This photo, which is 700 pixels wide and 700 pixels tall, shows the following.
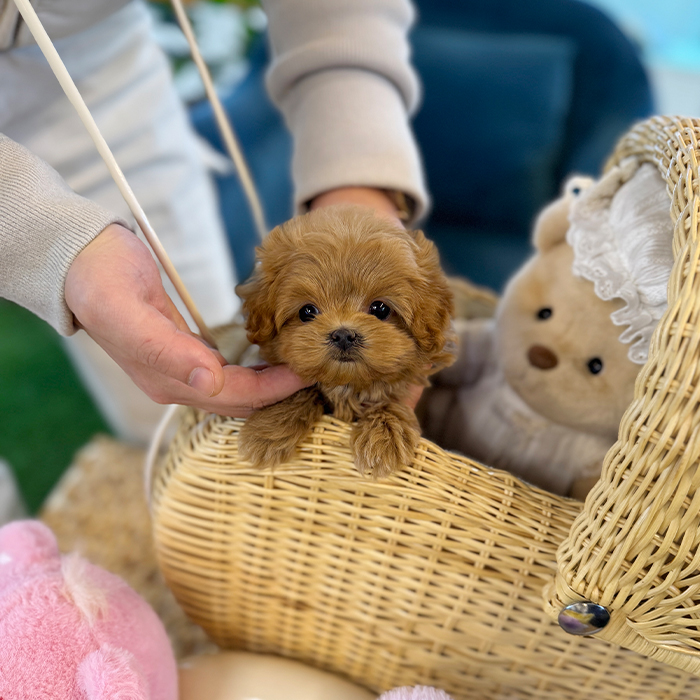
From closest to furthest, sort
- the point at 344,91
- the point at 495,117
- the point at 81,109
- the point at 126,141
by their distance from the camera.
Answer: the point at 81,109 < the point at 344,91 < the point at 126,141 < the point at 495,117

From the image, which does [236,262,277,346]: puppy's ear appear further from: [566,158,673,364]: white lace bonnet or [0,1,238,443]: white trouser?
[0,1,238,443]: white trouser

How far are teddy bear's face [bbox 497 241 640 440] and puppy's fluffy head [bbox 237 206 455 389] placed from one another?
0.85ft

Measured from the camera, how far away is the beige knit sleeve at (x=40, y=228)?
0.72 meters

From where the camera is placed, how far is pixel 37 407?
1.89m

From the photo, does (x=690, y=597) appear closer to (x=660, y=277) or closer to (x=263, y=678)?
(x=660, y=277)

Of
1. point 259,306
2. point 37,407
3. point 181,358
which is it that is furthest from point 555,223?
point 37,407

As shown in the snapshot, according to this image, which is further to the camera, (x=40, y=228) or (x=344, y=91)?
(x=344, y=91)

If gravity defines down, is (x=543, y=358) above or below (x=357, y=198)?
below

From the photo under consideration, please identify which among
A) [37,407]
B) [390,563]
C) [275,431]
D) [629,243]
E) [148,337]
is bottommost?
[37,407]

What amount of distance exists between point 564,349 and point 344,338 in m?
0.41

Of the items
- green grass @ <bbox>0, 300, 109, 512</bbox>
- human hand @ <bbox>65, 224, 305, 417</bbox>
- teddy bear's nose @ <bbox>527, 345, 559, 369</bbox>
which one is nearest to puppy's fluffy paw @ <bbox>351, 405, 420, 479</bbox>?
human hand @ <bbox>65, 224, 305, 417</bbox>

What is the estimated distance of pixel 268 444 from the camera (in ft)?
2.41

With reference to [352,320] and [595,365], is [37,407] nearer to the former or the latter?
[352,320]

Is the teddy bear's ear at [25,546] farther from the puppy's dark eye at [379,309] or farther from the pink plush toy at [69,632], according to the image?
the puppy's dark eye at [379,309]
